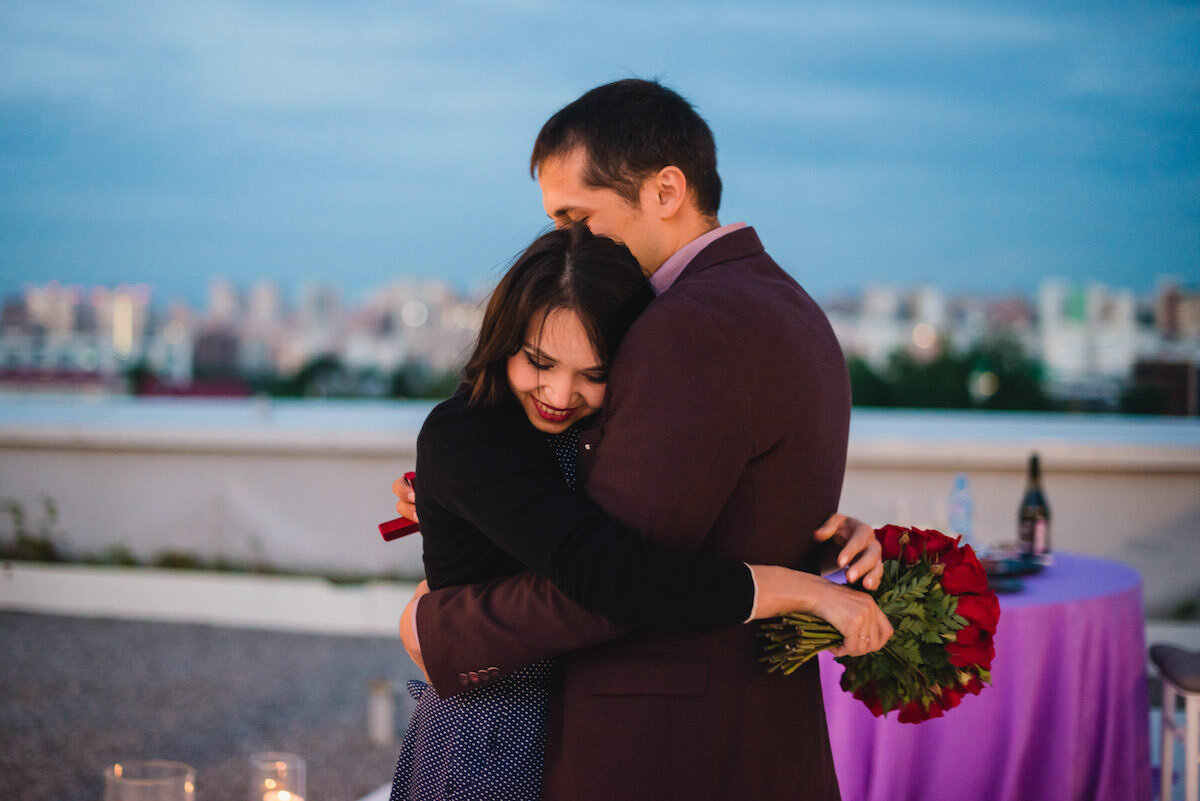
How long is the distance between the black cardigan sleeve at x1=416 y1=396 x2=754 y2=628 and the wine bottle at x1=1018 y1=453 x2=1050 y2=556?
2.49 meters

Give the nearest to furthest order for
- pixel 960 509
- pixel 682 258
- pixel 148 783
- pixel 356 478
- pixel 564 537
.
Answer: pixel 564 537, pixel 682 258, pixel 148 783, pixel 960 509, pixel 356 478

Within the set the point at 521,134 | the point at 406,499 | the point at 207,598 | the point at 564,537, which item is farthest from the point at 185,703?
the point at 521,134

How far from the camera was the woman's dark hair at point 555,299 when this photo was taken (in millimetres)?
1208

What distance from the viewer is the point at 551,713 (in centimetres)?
129

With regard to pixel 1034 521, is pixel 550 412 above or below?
above

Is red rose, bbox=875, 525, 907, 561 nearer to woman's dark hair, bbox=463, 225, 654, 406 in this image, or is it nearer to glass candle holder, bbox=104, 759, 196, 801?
woman's dark hair, bbox=463, 225, 654, 406

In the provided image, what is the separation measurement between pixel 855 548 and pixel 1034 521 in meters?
2.40

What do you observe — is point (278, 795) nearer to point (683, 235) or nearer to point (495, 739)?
point (495, 739)

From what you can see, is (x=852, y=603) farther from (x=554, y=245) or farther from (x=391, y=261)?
(x=391, y=261)

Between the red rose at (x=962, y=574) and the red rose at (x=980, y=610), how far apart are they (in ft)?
0.04

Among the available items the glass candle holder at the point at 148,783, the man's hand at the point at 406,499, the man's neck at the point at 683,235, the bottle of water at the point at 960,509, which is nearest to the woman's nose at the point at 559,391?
the man's neck at the point at 683,235

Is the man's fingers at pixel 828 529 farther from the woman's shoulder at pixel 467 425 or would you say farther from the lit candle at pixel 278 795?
the lit candle at pixel 278 795

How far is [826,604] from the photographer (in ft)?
3.93

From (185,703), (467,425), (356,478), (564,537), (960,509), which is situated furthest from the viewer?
(356,478)
